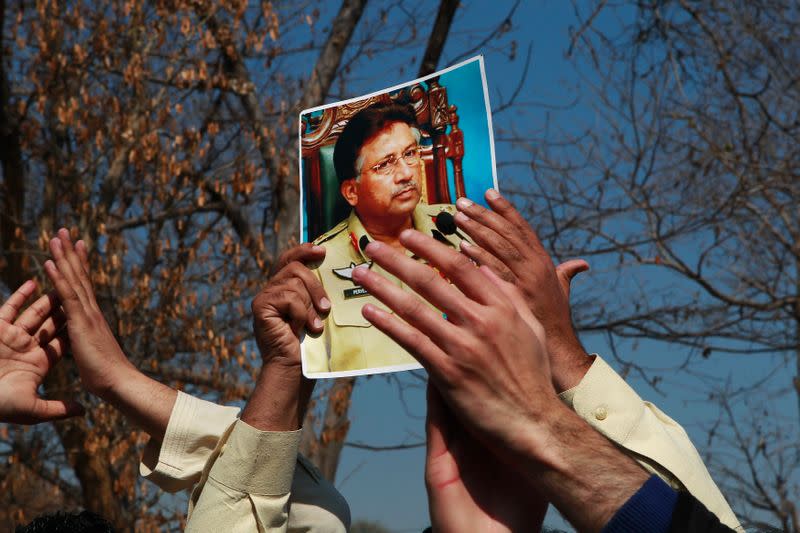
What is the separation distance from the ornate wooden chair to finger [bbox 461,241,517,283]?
0.48 ft

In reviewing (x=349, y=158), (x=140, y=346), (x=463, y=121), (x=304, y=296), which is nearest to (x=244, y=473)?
(x=304, y=296)

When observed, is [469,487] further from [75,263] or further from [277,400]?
[75,263]

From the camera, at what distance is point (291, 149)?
6195 mm

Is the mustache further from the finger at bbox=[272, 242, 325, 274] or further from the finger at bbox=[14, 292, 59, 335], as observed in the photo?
the finger at bbox=[14, 292, 59, 335]

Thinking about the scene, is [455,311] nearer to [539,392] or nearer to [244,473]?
[539,392]

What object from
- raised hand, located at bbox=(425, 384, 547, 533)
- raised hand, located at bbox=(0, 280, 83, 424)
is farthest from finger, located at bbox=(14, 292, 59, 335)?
raised hand, located at bbox=(425, 384, 547, 533)

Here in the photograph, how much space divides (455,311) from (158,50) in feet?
17.6

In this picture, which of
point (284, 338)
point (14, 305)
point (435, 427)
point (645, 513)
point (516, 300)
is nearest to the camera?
point (645, 513)

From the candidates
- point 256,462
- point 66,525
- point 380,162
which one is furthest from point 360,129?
point 66,525

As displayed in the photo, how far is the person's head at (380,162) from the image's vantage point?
149 centimetres

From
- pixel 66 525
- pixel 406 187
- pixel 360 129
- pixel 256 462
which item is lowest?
pixel 66 525

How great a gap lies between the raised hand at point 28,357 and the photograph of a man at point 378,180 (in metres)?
0.64

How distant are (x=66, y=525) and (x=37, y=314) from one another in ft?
1.44

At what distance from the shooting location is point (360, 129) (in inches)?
61.6
